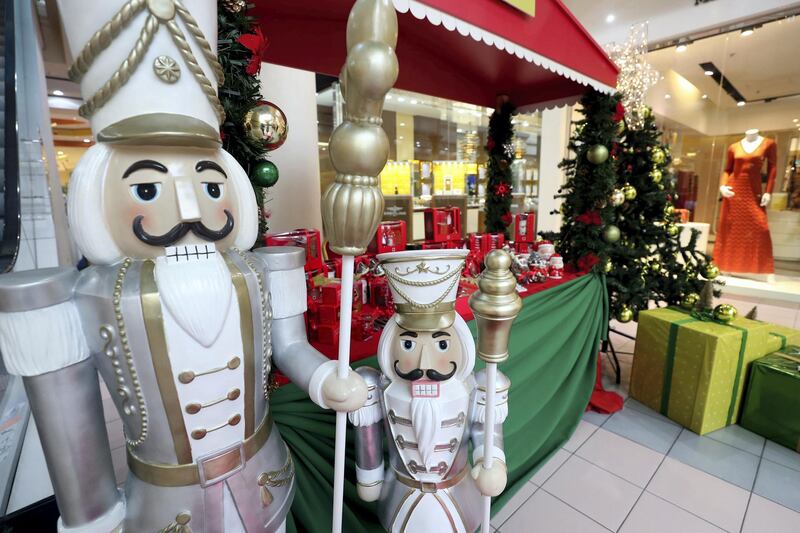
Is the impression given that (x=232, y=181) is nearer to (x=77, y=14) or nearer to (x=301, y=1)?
(x=77, y=14)

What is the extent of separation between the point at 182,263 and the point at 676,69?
23.2ft

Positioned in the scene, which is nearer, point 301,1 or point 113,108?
point 113,108

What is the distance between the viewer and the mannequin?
502 cm

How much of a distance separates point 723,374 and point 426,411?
2107 mm

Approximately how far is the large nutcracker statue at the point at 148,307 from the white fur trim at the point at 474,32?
647 millimetres

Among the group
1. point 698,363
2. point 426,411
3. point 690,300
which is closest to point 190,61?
point 426,411

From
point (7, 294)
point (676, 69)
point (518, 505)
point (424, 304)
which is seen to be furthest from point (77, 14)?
point (676, 69)

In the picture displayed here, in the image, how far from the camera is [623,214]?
2770 mm

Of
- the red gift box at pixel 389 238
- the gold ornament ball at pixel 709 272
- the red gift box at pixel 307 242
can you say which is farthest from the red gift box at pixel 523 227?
the red gift box at pixel 307 242

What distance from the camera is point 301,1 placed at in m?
1.35

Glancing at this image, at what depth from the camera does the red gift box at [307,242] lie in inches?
50.9

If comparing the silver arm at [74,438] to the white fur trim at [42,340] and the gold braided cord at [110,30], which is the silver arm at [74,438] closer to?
the white fur trim at [42,340]

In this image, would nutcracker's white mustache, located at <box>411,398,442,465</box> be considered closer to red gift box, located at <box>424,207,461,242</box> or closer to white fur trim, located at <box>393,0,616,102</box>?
white fur trim, located at <box>393,0,616,102</box>

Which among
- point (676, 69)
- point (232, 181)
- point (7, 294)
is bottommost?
point (7, 294)
